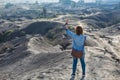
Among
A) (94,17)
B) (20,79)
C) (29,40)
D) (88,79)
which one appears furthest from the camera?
(94,17)

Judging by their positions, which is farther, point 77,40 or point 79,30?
point 77,40

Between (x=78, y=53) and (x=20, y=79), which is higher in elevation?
(x=78, y=53)

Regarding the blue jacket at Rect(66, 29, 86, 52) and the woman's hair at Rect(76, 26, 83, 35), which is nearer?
the woman's hair at Rect(76, 26, 83, 35)

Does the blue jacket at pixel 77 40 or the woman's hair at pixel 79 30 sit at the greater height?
the woman's hair at pixel 79 30

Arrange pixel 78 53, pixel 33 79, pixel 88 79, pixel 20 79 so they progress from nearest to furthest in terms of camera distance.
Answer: pixel 78 53, pixel 88 79, pixel 33 79, pixel 20 79

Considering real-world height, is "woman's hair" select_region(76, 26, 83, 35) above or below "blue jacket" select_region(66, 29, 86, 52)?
above

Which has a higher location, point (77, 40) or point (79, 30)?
point (79, 30)

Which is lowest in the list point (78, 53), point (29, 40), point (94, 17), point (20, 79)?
point (94, 17)

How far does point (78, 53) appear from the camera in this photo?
13.8 m

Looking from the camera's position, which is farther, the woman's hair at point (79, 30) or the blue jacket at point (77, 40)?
the blue jacket at point (77, 40)

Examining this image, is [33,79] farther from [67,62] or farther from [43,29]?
[43,29]

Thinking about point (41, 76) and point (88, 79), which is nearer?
point (88, 79)

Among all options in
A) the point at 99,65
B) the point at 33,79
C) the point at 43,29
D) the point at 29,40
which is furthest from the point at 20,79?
the point at 43,29

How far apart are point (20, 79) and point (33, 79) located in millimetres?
1752
